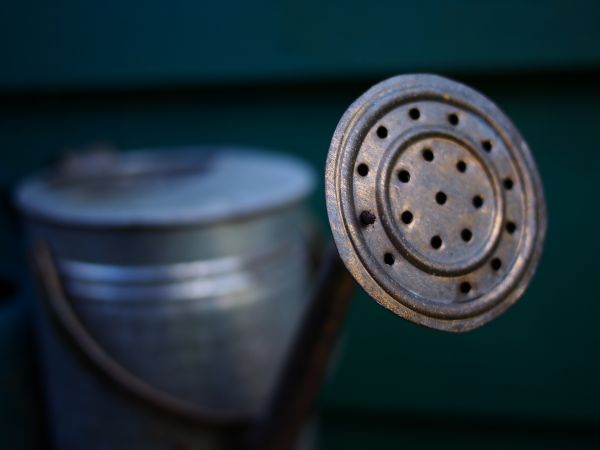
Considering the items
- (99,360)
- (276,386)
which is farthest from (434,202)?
(99,360)

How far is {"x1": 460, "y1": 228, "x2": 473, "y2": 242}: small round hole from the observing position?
54cm

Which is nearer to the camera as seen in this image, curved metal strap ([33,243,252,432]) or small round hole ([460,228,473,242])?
small round hole ([460,228,473,242])

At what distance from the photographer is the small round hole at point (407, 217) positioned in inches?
20.3

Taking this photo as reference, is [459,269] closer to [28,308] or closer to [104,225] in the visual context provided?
[104,225]

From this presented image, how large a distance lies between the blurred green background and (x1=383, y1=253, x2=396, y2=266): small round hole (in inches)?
28.3

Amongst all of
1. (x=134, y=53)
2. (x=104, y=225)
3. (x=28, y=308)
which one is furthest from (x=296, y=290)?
(x=134, y=53)

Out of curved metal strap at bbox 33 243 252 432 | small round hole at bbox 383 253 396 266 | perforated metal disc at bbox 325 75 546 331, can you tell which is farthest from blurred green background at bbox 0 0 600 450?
small round hole at bbox 383 253 396 266

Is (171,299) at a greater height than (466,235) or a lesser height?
lesser

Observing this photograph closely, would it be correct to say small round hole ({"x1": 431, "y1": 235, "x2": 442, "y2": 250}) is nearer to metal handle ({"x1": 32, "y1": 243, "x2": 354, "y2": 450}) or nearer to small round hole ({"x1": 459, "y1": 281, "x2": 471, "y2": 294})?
small round hole ({"x1": 459, "y1": 281, "x2": 471, "y2": 294})

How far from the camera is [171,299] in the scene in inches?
32.9

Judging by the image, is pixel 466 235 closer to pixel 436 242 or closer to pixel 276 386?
pixel 436 242

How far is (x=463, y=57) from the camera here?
1.12m

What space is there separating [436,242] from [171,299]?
43 centimetres

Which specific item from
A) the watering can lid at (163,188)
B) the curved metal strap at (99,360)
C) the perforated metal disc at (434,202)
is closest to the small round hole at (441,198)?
the perforated metal disc at (434,202)
